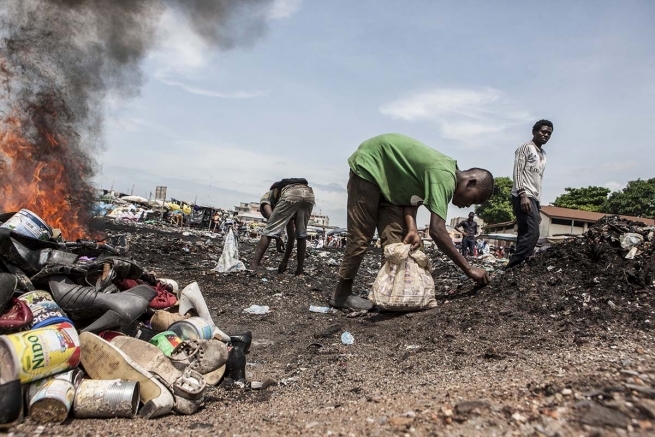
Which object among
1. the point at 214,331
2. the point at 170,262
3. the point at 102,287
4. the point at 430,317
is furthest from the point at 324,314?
the point at 170,262

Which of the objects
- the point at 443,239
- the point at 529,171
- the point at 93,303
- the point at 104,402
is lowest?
the point at 104,402

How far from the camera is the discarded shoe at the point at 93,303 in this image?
2.55 m

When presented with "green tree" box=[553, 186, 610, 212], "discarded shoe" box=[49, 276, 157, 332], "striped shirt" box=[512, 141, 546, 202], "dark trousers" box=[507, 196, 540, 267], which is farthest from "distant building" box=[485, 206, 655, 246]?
"discarded shoe" box=[49, 276, 157, 332]

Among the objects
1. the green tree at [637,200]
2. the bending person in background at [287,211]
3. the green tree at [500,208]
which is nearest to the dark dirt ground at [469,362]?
the bending person in background at [287,211]

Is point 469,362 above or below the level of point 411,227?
below

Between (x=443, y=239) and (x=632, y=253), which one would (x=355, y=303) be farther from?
(x=632, y=253)

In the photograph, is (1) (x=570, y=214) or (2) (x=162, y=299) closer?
(2) (x=162, y=299)

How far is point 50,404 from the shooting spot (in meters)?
1.83

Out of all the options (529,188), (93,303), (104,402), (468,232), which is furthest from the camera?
(468,232)

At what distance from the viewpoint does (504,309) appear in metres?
3.45

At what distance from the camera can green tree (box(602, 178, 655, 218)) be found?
37.8 metres

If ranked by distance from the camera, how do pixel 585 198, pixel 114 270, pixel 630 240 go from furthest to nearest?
1. pixel 585 198
2. pixel 630 240
3. pixel 114 270

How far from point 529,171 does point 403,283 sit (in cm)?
213

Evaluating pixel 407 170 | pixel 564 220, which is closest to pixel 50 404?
pixel 407 170
